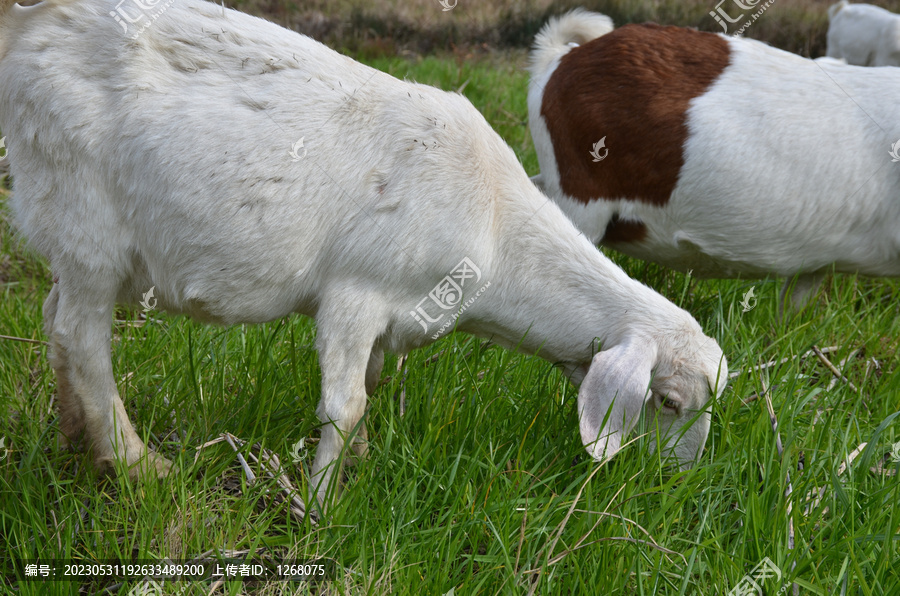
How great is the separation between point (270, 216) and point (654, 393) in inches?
53.8

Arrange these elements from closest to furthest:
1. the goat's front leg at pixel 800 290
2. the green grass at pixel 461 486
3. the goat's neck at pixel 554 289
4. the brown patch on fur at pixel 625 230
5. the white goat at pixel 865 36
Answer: the green grass at pixel 461 486 < the goat's neck at pixel 554 289 < the brown patch on fur at pixel 625 230 < the goat's front leg at pixel 800 290 < the white goat at pixel 865 36

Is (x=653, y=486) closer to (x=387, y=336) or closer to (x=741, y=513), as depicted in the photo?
(x=741, y=513)

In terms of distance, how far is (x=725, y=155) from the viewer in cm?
384

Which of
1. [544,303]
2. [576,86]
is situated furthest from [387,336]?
Answer: [576,86]

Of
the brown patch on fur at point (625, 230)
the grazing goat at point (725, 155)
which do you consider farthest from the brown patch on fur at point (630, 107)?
the brown patch on fur at point (625, 230)

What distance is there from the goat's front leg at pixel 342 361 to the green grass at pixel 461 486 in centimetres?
13

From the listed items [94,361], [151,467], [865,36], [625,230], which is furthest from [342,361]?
[865,36]

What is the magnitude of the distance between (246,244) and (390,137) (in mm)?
590

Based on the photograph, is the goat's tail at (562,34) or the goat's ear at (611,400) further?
the goat's tail at (562,34)

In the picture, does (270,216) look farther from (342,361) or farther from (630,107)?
(630,107)

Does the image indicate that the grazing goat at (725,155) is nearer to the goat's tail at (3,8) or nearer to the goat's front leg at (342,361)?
the goat's front leg at (342,361)

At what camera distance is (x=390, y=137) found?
108 inches

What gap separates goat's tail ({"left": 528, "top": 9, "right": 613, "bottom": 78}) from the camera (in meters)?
4.60

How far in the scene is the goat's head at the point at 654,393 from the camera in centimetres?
251
